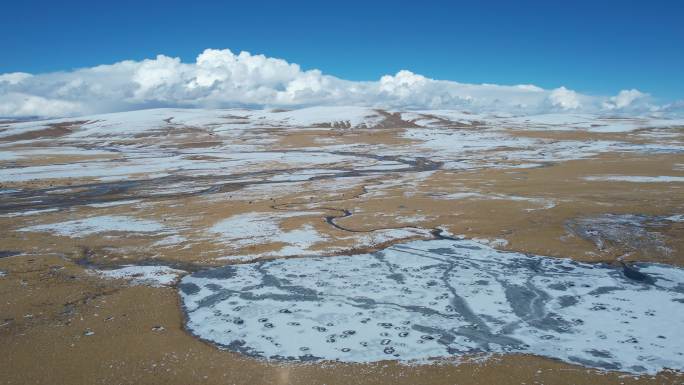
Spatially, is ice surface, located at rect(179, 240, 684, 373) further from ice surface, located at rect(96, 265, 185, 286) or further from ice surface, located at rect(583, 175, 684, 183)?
ice surface, located at rect(583, 175, 684, 183)

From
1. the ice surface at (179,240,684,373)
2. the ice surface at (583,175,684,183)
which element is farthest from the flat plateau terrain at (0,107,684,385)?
the ice surface at (583,175,684,183)

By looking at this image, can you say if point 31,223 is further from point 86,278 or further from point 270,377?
point 270,377

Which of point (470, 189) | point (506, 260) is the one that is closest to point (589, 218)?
point (506, 260)

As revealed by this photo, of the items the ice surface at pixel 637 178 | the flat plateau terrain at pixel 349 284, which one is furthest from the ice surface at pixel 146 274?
the ice surface at pixel 637 178

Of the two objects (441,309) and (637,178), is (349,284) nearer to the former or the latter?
(441,309)

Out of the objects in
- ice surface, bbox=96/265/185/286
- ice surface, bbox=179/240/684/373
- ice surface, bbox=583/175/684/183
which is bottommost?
ice surface, bbox=96/265/185/286
